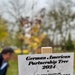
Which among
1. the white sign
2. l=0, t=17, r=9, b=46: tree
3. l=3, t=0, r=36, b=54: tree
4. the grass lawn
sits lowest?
the grass lawn

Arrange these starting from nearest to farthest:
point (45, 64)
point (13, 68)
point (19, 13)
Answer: point (45, 64), point (13, 68), point (19, 13)

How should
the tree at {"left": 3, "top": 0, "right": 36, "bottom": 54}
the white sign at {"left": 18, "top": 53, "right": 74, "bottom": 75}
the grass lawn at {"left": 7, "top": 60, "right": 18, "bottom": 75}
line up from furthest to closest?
1. the tree at {"left": 3, "top": 0, "right": 36, "bottom": 54}
2. the grass lawn at {"left": 7, "top": 60, "right": 18, "bottom": 75}
3. the white sign at {"left": 18, "top": 53, "right": 74, "bottom": 75}

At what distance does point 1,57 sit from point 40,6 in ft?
2.36

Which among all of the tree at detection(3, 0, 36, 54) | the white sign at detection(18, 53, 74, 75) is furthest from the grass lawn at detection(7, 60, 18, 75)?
the white sign at detection(18, 53, 74, 75)

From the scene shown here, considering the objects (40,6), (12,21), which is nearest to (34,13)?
(40,6)

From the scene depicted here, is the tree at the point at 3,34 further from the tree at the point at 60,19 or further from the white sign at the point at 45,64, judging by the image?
the white sign at the point at 45,64

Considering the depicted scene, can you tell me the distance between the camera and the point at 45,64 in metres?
1.09

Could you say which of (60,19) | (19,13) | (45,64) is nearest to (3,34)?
(19,13)

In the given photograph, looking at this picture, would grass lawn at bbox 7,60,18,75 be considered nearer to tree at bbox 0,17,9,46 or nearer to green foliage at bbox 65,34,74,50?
tree at bbox 0,17,9,46

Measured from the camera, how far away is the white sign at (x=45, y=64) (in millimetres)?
1080

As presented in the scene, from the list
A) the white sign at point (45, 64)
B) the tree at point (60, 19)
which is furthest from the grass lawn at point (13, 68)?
the white sign at point (45, 64)

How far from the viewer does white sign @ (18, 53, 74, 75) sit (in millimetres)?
1080

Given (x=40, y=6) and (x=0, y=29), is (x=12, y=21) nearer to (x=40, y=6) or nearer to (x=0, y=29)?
(x=0, y=29)

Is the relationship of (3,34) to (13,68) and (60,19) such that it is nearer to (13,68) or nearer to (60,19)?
(13,68)
